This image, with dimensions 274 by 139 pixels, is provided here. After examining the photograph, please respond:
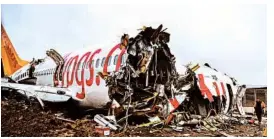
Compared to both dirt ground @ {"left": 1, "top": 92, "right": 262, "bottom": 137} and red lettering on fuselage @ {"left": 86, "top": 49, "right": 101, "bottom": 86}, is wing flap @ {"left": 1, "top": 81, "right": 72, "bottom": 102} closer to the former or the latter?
dirt ground @ {"left": 1, "top": 92, "right": 262, "bottom": 137}

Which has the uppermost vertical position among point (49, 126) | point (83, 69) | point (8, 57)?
point (8, 57)

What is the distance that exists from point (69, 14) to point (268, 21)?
81.2 inches

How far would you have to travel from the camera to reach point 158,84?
15.3ft

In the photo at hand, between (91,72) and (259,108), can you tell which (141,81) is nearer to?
(91,72)

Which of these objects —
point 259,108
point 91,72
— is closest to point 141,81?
point 91,72

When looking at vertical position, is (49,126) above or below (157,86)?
below

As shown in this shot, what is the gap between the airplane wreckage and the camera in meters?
4.57

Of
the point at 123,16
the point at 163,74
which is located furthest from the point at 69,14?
the point at 163,74

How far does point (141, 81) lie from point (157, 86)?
0.60 ft

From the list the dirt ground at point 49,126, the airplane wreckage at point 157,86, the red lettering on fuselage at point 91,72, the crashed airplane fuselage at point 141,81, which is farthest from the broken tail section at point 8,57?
the airplane wreckage at point 157,86

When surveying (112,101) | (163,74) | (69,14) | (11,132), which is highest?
(69,14)

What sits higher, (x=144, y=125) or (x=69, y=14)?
(x=69, y=14)

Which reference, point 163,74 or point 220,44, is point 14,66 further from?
point 220,44

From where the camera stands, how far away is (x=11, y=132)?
182 inches
